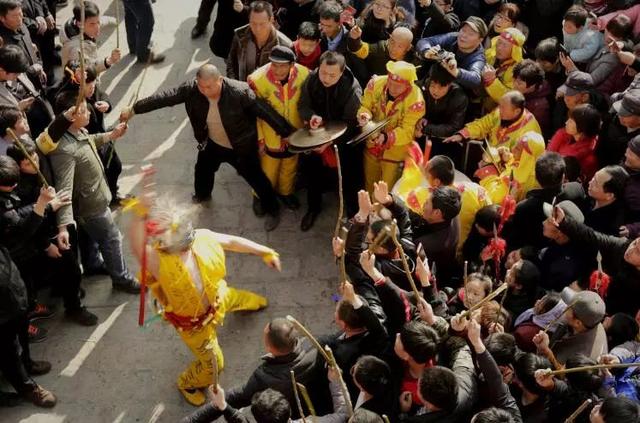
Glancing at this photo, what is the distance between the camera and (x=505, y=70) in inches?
253

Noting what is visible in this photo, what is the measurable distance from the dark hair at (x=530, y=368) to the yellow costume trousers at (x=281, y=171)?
3.14m

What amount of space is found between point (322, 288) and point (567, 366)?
253 cm

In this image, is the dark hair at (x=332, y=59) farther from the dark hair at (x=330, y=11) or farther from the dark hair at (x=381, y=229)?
the dark hair at (x=381, y=229)

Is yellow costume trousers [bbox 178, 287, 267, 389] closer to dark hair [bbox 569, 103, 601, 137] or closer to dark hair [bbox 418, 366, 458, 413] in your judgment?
dark hair [bbox 418, 366, 458, 413]

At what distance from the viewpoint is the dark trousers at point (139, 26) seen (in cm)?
814

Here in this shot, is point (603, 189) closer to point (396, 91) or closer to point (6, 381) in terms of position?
point (396, 91)

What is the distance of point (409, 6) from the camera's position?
287 inches

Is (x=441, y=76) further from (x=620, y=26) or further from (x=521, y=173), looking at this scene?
(x=620, y=26)

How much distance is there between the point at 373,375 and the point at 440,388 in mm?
399

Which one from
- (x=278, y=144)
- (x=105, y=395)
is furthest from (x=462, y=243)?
(x=105, y=395)

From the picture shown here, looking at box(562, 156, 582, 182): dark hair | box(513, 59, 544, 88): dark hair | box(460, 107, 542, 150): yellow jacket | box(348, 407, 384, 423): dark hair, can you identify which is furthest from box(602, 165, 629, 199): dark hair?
box(348, 407, 384, 423): dark hair

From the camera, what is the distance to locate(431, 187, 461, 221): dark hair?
16.3ft

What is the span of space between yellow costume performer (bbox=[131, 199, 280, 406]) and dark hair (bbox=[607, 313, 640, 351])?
221 centimetres

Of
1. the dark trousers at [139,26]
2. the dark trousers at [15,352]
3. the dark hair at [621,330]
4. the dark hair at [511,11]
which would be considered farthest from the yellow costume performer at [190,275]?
the dark trousers at [139,26]
